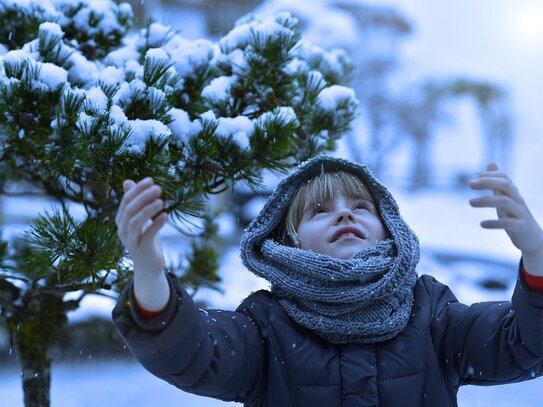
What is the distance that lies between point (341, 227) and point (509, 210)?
38 centimetres

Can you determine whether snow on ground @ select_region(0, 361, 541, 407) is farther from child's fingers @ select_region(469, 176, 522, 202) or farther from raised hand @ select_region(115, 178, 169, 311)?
child's fingers @ select_region(469, 176, 522, 202)

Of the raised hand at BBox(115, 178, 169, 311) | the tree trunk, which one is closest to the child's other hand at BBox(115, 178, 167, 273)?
the raised hand at BBox(115, 178, 169, 311)

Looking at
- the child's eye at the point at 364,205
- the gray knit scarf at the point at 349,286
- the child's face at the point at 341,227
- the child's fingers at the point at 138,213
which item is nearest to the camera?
the child's fingers at the point at 138,213

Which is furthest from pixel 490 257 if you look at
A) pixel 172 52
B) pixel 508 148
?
pixel 508 148

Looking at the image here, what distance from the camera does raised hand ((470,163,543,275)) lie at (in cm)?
111

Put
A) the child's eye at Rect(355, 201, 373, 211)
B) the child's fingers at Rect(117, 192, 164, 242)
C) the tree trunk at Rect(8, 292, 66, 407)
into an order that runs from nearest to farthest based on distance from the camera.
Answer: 1. the child's fingers at Rect(117, 192, 164, 242)
2. the child's eye at Rect(355, 201, 373, 211)
3. the tree trunk at Rect(8, 292, 66, 407)

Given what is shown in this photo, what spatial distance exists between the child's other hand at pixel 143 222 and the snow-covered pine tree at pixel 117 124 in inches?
15.2

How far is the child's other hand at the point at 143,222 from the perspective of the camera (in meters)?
1.02

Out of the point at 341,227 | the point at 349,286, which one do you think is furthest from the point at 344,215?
the point at 349,286

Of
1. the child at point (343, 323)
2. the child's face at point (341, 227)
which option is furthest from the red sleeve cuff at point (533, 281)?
the child's face at point (341, 227)

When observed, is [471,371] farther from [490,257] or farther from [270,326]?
[490,257]

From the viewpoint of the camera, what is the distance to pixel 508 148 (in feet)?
76.0

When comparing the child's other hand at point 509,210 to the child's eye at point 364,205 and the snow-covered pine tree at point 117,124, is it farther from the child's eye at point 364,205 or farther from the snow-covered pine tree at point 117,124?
the snow-covered pine tree at point 117,124

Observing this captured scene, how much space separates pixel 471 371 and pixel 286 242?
1.58 ft
